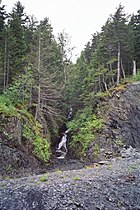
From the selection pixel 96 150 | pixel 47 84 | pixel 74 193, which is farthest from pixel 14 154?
pixel 47 84

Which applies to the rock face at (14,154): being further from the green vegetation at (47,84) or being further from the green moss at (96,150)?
the green moss at (96,150)

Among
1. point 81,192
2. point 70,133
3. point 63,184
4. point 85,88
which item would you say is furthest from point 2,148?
point 85,88

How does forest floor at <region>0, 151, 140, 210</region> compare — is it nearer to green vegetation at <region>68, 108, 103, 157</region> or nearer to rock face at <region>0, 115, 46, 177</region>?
rock face at <region>0, 115, 46, 177</region>

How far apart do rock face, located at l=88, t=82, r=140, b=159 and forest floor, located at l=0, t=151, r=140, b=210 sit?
7671 millimetres

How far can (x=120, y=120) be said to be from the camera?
21516 mm

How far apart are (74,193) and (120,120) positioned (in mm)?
12930

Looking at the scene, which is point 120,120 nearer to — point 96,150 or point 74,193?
point 96,150

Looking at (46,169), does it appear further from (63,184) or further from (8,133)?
(63,184)

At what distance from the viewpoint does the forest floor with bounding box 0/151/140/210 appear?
8.76m

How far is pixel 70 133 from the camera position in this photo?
80.9 ft

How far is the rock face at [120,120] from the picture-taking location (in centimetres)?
1956

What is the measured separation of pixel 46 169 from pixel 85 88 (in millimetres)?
14450

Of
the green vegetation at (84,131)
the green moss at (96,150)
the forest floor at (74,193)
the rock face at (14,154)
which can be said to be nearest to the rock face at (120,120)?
the green moss at (96,150)

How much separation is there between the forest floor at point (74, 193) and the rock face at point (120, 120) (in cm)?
767
